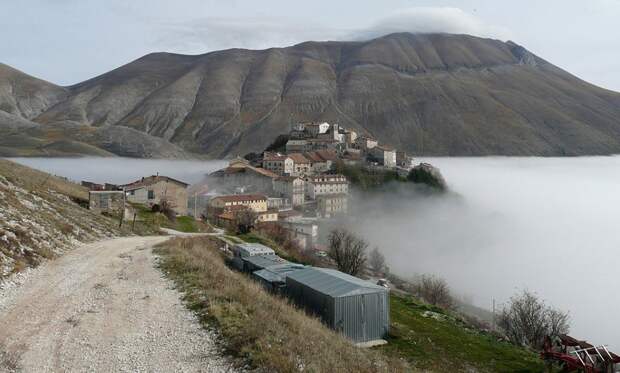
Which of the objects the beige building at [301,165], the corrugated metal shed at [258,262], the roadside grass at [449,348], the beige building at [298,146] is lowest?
the roadside grass at [449,348]

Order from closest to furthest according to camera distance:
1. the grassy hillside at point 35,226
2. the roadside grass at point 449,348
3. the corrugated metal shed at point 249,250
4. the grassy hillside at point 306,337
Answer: the grassy hillside at point 306,337, the grassy hillside at point 35,226, the roadside grass at point 449,348, the corrugated metal shed at point 249,250

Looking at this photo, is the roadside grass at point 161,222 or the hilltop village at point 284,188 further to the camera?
the hilltop village at point 284,188

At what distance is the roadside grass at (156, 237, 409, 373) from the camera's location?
11.3 meters

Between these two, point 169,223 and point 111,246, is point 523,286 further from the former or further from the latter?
point 111,246

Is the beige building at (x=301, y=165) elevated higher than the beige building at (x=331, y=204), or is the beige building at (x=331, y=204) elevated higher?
the beige building at (x=301, y=165)

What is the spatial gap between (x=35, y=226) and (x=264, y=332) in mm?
16188

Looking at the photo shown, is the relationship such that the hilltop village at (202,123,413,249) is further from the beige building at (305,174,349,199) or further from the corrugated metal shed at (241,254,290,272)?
the corrugated metal shed at (241,254,290,272)

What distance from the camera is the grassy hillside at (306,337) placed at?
1186cm

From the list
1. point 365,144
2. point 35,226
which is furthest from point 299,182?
point 35,226

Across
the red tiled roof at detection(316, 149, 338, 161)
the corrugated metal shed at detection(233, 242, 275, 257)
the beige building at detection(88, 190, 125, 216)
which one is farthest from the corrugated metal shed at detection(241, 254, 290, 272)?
the red tiled roof at detection(316, 149, 338, 161)

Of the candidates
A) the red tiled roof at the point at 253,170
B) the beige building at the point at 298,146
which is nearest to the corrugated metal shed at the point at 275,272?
the red tiled roof at the point at 253,170

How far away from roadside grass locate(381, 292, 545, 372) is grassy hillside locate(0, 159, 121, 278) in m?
15.1

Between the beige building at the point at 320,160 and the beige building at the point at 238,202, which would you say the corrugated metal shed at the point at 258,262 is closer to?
A: the beige building at the point at 238,202

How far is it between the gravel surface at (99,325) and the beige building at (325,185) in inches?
3150
